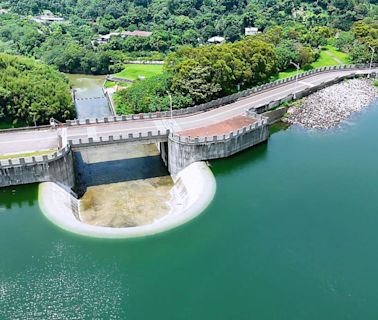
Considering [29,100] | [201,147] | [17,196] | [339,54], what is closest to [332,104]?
[201,147]

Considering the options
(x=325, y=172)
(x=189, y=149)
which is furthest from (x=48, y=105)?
(x=325, y=172)

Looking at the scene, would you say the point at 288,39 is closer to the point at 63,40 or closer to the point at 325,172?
the point at 325,172

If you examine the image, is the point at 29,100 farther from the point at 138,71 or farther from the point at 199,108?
the point at 138,71

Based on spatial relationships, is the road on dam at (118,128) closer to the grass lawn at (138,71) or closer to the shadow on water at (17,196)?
the shadow on water at (17,196)

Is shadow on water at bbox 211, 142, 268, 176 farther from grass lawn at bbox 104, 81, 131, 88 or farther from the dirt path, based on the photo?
the dirt path

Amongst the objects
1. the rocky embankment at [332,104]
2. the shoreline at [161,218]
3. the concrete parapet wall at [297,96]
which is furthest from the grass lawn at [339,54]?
the shoreline at [161,218]
